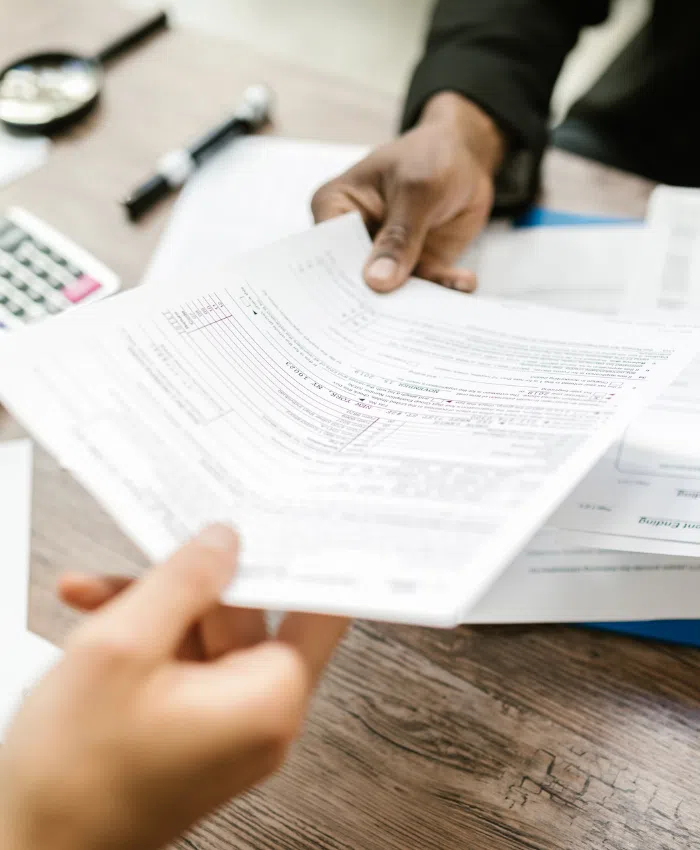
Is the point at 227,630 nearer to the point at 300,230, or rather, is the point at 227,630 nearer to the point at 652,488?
the point at 652,488

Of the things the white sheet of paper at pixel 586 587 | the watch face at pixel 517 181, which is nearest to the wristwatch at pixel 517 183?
the watch face at pixel 517 181

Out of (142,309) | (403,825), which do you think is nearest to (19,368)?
(142,309)

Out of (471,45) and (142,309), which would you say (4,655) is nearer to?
(142,309)

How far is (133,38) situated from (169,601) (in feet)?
2.84

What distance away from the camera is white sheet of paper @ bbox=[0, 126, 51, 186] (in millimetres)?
753

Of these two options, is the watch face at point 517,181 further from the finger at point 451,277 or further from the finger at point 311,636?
the finger at point 311,636

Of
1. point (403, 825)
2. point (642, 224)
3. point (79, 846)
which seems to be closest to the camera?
point (79, 846)

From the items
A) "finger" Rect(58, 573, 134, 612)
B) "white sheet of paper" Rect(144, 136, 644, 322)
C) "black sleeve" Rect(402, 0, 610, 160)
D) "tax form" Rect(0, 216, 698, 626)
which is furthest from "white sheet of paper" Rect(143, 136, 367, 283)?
"finger" Rect(58, 573, 134, 612)

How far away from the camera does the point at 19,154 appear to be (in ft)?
2.53

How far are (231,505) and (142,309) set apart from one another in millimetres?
144

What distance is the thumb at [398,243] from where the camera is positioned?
1.68 feet

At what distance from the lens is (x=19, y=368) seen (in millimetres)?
331

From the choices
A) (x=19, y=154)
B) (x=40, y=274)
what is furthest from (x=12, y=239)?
(x=19, y=154)

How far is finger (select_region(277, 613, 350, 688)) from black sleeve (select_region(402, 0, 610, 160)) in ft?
1.83
